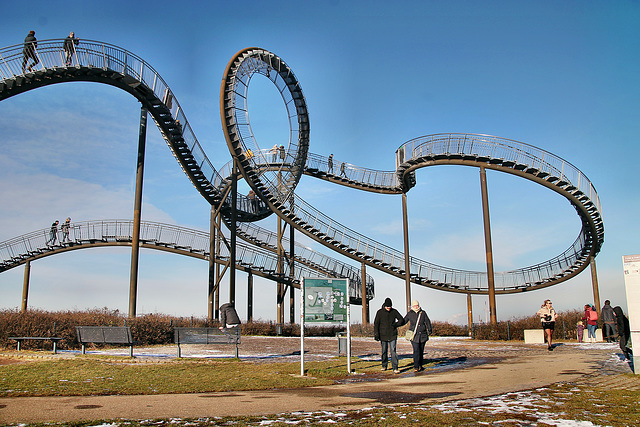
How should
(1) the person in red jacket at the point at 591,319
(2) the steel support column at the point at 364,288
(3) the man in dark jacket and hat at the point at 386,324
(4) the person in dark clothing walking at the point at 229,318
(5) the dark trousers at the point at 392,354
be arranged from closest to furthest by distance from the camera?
(5) the dark trousers at the point at 392,354, (3) the man in dark jacket and hat at the point at 386,324, (4) the person in dark clothing walking at the point at 229,318, (1) the person in red jacket at the point at 591,319, (2) the steel support column at the point at 364,288

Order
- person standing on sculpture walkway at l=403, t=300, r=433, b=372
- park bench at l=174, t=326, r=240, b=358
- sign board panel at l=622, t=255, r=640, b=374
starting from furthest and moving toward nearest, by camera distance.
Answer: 1. park bench at l=174, t=326, r=240, b=358
2. person standing on sculpture walkway at l=403, t=300, r=433, b=372
3. sign board panel at l=622, t=255, r=640, b=374

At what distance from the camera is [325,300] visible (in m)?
12.7

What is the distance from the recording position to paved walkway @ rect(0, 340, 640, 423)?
7.12 m

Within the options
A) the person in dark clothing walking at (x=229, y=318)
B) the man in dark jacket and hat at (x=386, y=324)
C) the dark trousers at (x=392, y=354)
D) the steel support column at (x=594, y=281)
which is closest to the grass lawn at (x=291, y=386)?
the dark trousers at (x=392, y=354)

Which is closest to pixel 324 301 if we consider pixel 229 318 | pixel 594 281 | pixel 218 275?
pixel 229 318

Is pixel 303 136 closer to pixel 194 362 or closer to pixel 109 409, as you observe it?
pixel 194 362

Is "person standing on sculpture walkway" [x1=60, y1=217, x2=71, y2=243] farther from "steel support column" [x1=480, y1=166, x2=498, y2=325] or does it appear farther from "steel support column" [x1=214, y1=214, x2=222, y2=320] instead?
"steel support column" [x1=480, y1=166, x2=498, y2=325]

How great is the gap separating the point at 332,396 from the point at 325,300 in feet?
13.8

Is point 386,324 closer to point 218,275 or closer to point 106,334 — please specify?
point 106,334

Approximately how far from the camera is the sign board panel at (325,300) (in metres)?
12.5

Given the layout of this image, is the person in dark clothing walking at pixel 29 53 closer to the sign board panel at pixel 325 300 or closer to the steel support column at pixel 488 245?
the sign board panel at pixel 325 300

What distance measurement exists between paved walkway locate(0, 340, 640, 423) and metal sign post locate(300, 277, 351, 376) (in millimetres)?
2026

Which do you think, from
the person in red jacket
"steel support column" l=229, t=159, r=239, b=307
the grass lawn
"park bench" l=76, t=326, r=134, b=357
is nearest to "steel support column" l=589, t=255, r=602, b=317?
the person in red jacket

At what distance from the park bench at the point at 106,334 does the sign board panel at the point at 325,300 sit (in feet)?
19.1
